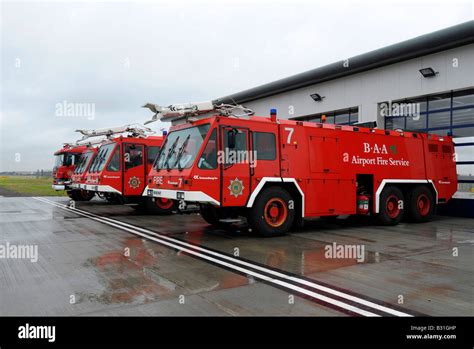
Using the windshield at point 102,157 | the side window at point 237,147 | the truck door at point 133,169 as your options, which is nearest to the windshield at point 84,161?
the windshield at point 102,157

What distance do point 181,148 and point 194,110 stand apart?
1.00 meters

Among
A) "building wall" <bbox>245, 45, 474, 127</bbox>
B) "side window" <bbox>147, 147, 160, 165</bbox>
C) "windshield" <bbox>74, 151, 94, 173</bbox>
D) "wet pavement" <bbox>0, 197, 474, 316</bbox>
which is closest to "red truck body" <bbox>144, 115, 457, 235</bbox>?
"wet pavement" <bbox>0, 197, 474, 316</bbox>

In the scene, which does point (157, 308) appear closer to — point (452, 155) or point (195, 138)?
point (195, 138)

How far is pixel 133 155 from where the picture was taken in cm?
1492

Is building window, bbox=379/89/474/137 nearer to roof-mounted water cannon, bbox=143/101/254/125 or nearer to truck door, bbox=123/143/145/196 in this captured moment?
roof-mounted water cannon, bbox=143/101/254/125

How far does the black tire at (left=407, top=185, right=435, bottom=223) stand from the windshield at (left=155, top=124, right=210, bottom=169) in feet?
24.6

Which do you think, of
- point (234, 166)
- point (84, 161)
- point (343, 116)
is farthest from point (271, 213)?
point (84, 161)

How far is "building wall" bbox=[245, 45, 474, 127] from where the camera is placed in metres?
13.7

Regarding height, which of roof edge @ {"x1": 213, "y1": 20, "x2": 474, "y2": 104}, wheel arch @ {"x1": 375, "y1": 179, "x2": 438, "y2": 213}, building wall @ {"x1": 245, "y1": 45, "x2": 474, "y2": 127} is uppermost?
roof edge @ {"x1": 213, "y1": 20, "x2": 474, "y2": 104}

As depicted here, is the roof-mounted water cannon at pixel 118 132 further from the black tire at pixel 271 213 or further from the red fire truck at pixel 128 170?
the black tire at pixel 271 213

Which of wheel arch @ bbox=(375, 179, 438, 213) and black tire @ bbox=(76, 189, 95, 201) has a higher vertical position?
wheel arch @ bbox=(375, 179, 438, 213)

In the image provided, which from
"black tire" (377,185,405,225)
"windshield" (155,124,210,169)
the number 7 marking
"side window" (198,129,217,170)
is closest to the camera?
"side window" (198,129,217,170)

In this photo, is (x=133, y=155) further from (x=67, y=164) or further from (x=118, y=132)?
(x=67, y=164)

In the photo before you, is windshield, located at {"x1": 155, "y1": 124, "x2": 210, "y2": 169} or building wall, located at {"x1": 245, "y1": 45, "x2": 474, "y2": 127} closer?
windshield, located at {"x1": 155, "y1": 124, "x2": 210, "y2": 169}
